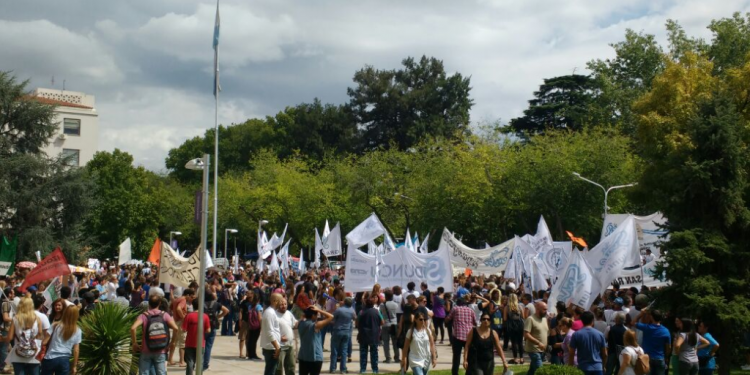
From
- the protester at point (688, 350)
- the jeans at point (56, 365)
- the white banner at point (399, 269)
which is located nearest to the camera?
the jeans at point (56, 365)

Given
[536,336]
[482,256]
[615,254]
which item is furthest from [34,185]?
[536,336]

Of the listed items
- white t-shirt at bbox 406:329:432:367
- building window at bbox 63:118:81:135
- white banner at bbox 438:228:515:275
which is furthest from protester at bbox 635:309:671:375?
building window at bbox 63:118:81:135

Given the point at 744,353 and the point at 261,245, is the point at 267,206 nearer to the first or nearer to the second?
the point at 261,245

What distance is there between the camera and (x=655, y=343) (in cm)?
1304

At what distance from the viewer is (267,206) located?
68.6m

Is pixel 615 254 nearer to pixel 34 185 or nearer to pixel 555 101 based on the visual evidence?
pixel 34 185

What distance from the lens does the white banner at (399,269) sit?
69.5 ft

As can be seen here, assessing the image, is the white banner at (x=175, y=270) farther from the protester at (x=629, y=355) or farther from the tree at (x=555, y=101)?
the tree at (x=555, y=101)

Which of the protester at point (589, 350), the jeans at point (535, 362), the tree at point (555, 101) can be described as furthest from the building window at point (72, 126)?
the protester at point (589, 350)

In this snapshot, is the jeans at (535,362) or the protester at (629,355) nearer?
the protester at (629,355)

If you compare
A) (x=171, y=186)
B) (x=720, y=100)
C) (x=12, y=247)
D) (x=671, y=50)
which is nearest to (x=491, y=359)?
(x=720, y=100)

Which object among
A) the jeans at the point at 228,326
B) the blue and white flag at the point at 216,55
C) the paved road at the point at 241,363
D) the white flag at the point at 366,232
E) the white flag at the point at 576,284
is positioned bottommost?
the paved road at the point at 241,363

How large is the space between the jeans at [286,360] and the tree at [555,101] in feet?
201

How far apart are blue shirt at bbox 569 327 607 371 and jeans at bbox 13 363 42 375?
7.87 metres
